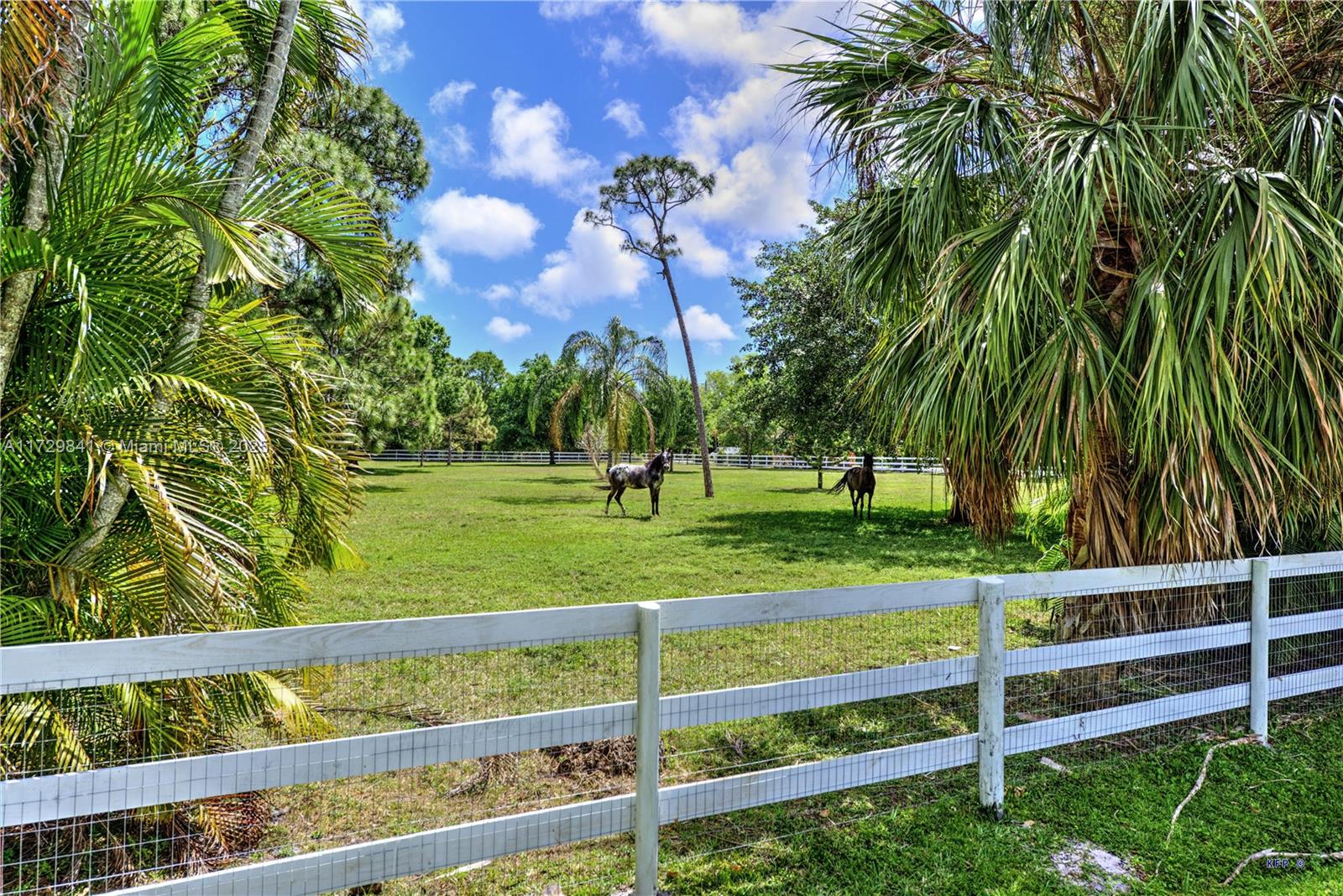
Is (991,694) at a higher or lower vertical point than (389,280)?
lower

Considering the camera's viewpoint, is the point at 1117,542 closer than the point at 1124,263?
Yes

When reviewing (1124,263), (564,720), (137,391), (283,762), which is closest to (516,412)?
(1124,263)

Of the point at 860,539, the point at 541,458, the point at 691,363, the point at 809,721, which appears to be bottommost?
the point at 809,721

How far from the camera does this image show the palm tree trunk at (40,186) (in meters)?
2.14

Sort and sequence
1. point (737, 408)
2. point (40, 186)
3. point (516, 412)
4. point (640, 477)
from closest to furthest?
1. point (40, 186)
2. point (640, 477)
3. point (737, 408)
4. point (516, 412)

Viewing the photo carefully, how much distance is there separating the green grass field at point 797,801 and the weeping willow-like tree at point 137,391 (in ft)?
2.98

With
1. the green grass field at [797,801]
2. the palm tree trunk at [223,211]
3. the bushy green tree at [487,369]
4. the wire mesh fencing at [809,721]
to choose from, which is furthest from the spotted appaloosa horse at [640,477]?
the bushy green tree at [487,369]

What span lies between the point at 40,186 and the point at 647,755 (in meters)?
2.94

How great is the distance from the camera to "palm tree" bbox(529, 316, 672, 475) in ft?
65.2

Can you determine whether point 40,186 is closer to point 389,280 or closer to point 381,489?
point 389,280

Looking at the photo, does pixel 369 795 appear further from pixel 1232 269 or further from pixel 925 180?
pixel 1232 269

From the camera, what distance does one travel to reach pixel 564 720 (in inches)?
84.3

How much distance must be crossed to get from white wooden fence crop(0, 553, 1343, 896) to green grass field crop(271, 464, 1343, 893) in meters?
0.26

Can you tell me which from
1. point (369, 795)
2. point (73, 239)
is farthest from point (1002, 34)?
point (369, 795)
